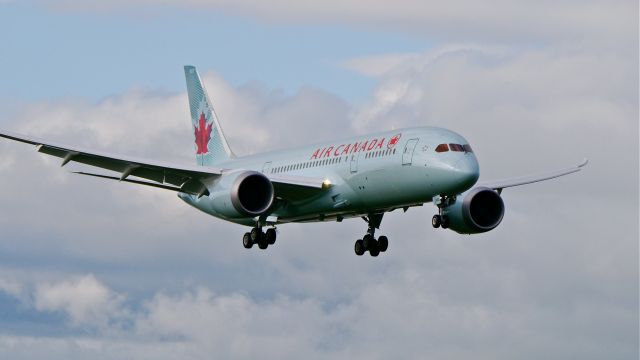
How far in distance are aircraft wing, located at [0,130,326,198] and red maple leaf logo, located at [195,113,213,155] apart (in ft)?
34.8

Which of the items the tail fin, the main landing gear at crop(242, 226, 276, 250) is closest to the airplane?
the main landing gear at crop(242, 226, 276, 250)

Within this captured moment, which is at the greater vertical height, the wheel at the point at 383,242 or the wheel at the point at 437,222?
the wheel at the point at 383,242

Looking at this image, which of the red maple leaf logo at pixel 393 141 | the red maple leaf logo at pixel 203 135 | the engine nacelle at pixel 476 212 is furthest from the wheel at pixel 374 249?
the red maple leaf logo at pixel 203 135

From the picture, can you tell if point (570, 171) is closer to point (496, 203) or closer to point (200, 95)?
point (496, 203)

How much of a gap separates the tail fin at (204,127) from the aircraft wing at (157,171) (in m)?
9.37

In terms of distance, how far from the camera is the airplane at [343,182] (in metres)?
54.6

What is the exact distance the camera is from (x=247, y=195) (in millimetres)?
58406

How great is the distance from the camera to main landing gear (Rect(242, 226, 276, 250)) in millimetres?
61844

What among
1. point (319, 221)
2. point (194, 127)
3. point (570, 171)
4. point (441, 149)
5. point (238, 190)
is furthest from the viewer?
point (194, 127)

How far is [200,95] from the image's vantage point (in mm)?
76500

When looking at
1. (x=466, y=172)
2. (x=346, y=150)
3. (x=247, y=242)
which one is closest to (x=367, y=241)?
(x=247, y=242)

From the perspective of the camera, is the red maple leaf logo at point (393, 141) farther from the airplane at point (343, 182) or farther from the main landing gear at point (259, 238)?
the main landing gear at point (259, 238)

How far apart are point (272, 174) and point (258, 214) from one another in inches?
248

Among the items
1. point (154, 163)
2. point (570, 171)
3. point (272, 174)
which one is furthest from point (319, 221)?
point (570, 171)
